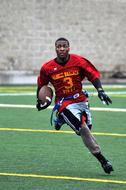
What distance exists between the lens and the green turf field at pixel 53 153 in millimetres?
9555

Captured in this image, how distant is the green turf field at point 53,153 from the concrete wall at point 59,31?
33.2 feet

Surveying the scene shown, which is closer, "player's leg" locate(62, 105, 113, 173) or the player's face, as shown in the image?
"player's leg" locate(62, 105, 113, 173)

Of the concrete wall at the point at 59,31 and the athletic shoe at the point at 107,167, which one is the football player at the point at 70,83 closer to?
the athletic shoe at the point at 107,167

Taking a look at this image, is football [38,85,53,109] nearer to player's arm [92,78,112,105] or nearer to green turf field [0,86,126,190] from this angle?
player's arm [92,78,112,105]

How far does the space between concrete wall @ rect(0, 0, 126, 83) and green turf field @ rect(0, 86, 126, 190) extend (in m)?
10.1

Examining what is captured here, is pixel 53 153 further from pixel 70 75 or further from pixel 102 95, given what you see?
pixel 102 95

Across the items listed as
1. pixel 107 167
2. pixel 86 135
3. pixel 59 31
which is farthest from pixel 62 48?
pixel 59 31

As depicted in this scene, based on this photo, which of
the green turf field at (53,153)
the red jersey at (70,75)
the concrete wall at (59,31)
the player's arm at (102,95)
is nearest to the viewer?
the green turf field at (53,153)

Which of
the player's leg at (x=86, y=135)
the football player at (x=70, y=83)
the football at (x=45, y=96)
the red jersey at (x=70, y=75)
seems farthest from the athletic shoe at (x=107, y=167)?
the football at (x=45, y=96)

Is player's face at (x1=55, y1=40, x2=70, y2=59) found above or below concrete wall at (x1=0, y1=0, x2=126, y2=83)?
above

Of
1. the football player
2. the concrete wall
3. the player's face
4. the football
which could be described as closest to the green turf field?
the football player

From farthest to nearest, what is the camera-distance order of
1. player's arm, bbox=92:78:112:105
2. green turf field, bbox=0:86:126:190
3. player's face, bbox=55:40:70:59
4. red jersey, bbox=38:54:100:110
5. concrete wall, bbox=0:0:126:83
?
concrete wall, bbox=0:0:126:83
red jersey, bbox=38:54:100:110
player's face, bbox=55:40:70:59
player's arm, bbox=92:78:112:105
green turf field, bbox=0:86:126:190

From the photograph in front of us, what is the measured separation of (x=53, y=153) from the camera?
12.0 m

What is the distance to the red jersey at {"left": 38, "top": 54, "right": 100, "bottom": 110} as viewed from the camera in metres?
10.3
